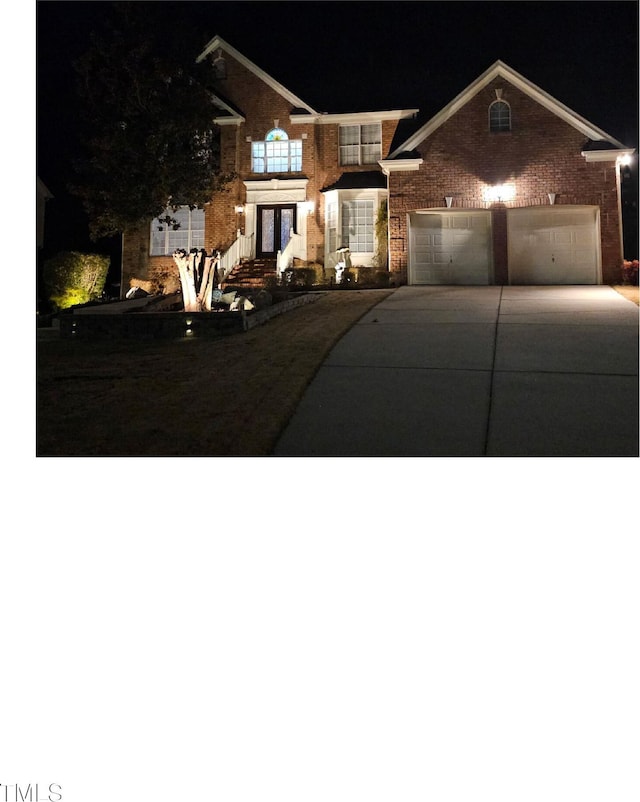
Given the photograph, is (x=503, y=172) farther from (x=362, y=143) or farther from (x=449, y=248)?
(x=362, y=143)

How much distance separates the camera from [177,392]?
7.16 meters

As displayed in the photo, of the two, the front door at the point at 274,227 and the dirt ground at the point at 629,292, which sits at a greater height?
the front door at the point at 274,227

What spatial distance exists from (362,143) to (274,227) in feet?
11.9

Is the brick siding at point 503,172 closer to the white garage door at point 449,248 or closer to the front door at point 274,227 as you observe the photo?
the white garage door at point 449,248

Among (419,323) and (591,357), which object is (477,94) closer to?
(419,323)

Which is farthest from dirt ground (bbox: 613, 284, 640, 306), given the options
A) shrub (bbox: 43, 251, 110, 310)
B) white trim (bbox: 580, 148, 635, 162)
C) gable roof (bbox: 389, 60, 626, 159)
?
shrub (bbox: 43, 251, 110, 310)

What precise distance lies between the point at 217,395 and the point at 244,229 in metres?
13.2

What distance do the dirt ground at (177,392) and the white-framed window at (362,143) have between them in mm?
10628

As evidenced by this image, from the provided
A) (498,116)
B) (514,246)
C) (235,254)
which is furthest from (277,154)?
(514,246)

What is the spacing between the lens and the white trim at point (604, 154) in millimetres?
15625

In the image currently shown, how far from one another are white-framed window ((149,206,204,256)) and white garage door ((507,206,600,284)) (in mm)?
8938

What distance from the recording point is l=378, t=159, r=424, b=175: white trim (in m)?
16.7

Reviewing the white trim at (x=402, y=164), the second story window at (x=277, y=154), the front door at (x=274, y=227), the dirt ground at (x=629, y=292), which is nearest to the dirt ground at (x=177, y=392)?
the dirt ground at (x=629, y=292)

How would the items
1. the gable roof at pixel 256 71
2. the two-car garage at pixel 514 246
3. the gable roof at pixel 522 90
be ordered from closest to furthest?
the gable roof at pixel 522 90 → the two-car garage at pixel 514 246 → the gable roof at pixel 256 71
